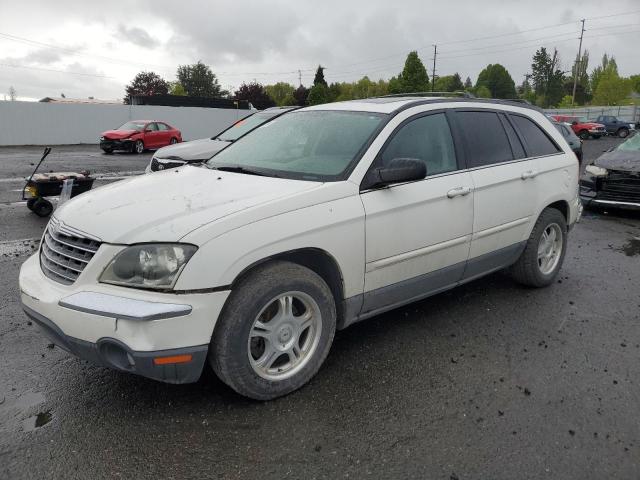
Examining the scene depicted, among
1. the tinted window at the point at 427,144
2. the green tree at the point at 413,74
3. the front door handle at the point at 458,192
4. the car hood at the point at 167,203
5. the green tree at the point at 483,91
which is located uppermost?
the green tree at the point at 413,74

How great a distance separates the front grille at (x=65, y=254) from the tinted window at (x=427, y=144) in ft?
6.27

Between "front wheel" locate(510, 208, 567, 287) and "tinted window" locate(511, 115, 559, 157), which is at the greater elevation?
"tinted window" locate(511, 115, 559, 157)

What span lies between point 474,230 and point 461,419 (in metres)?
1.59

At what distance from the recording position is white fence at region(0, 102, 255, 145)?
28.6 m

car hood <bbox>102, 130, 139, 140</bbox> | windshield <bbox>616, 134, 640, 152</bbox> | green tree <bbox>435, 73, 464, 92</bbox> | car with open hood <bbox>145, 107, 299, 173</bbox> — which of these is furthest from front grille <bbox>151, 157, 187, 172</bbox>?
green tree <bbox>435, 73, 464, 92</bbox>

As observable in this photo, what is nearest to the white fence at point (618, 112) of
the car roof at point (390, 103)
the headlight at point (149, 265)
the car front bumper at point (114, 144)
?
the car front bumper at point (114, 144)

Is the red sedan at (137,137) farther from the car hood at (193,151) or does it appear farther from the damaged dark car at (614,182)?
the damaged dark car at (614,182)

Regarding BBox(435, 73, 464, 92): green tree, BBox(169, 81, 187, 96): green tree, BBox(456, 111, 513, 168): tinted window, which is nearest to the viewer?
BBox(456, 111, 513, 168): tinted window

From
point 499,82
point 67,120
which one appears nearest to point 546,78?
point 499,82

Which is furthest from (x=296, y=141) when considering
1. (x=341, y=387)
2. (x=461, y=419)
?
(x=461, y=419)

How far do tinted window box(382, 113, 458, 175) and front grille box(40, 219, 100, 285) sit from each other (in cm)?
191

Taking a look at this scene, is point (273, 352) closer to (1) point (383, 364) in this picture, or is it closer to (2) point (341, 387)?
(2) point (341, 387)

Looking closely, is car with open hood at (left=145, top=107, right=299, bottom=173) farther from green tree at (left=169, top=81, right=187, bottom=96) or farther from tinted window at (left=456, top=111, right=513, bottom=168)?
green tree at (left=169, top=81, right=187, bottom=96)

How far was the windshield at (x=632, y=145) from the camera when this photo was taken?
9777 mm
